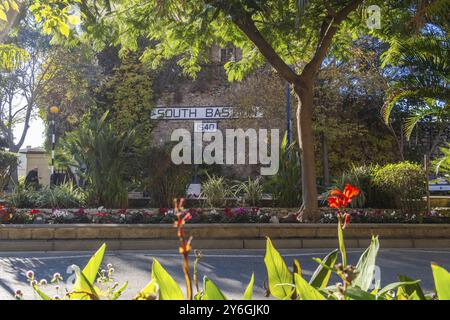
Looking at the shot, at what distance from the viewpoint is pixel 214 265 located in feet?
24.4

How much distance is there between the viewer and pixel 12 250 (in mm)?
8844

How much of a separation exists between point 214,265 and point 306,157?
398 cm

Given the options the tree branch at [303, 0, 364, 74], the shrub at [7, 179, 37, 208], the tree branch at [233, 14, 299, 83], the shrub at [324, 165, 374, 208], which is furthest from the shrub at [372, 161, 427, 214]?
the shrub at [7, 179, 37, 208]

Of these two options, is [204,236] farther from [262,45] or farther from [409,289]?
[409,289]

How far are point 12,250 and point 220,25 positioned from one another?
6583 mm

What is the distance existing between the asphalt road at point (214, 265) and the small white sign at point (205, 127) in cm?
1418

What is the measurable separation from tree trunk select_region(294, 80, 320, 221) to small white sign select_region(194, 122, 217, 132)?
11.9 m

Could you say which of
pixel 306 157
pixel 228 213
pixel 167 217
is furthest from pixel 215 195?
pixel 306 157

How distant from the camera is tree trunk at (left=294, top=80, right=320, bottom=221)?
1033 centimetres

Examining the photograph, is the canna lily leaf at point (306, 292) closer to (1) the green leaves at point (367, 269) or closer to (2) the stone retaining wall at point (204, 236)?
(1) the green leaves at point (367, 269)

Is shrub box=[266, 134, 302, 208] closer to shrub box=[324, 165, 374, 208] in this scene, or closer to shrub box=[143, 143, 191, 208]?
shrub box=[324, 165, 374, 208]

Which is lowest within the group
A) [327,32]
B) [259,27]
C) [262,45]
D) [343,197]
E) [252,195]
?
[252,195]
